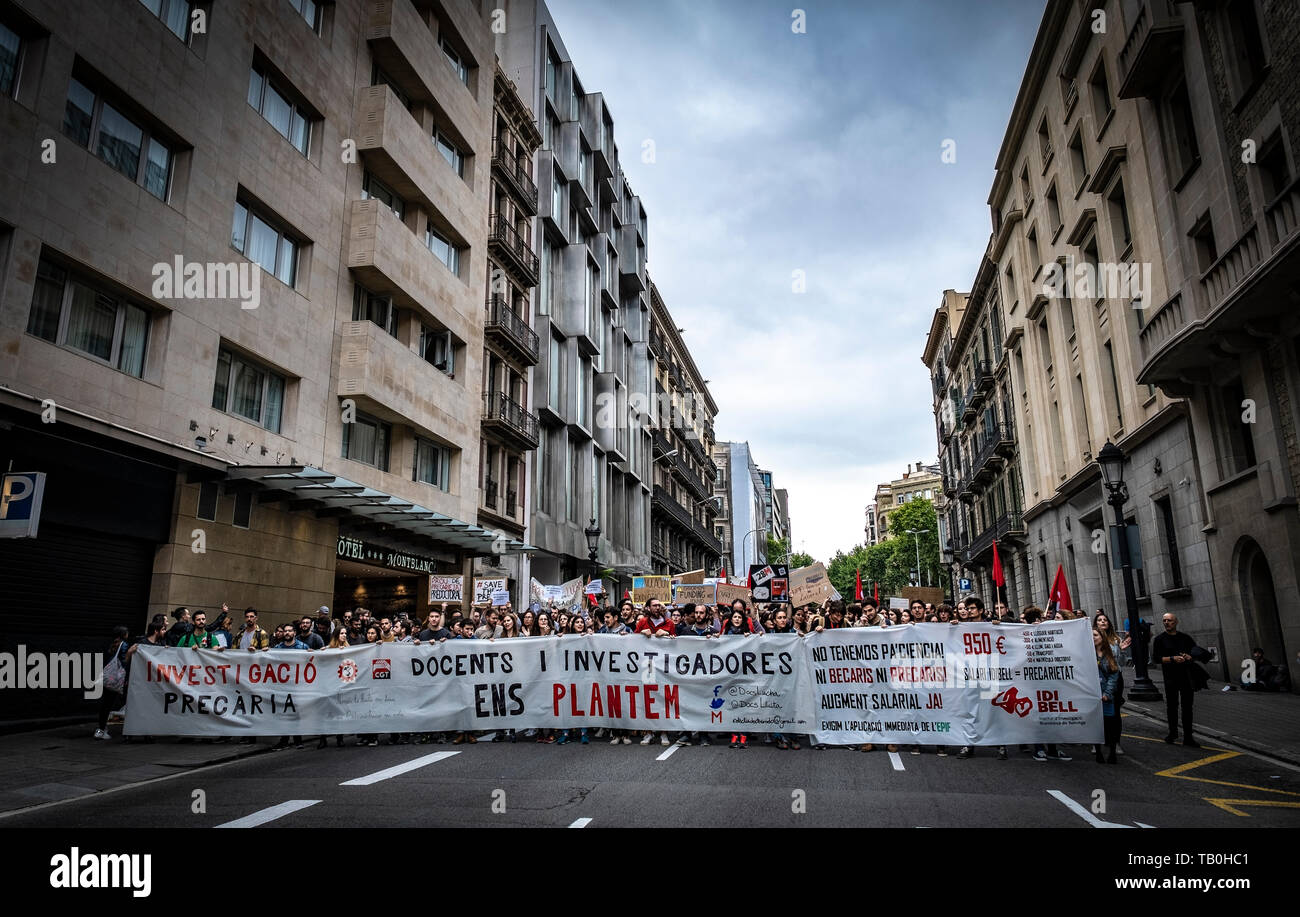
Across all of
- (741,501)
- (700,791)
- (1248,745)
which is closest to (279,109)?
(700,791)

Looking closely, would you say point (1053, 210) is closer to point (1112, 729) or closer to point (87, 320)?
point (1112, 729)

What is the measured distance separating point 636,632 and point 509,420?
19.7 m

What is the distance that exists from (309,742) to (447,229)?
63.0 ft

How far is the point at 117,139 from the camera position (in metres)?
15.8

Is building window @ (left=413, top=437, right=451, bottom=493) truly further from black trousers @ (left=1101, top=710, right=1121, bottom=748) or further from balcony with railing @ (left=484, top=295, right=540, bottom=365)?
black trousers @ (left=1101, top=710, right=1121, bottom=748)

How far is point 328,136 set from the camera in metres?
22.3

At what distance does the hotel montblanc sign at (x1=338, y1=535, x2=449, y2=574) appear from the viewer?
22.4m

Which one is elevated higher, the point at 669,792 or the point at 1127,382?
the point at 1127,382

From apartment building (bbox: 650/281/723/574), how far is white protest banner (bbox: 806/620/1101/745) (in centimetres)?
4255

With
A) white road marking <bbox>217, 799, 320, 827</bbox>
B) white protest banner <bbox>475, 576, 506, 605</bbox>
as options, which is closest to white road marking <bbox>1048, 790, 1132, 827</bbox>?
white road marking <bbox>217, 799, 320, 827</bbox>

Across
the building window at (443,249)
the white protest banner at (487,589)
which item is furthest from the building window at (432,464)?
the building window at (443,249)

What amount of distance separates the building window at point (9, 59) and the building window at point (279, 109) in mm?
5799
